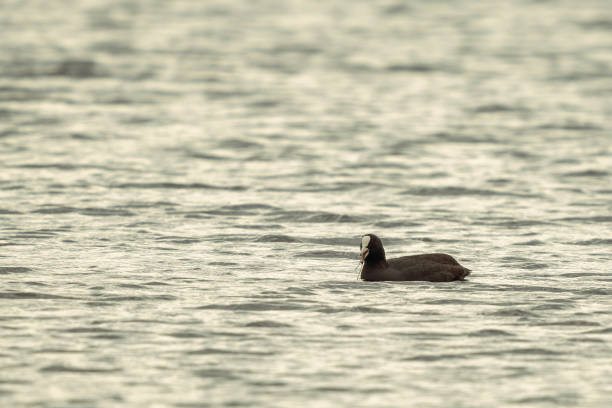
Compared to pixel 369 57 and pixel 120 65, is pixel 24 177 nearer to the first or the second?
pixel 120 65

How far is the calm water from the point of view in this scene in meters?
12.8

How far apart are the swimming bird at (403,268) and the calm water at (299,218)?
180 mm

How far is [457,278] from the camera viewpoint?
54.5ft

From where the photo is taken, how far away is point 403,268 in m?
16.5

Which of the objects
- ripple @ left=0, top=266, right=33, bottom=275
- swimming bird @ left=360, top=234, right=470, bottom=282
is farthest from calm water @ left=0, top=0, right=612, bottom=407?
swimming bird @ left=360, top=234, right=470, bottom=282

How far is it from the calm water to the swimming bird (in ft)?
0.59

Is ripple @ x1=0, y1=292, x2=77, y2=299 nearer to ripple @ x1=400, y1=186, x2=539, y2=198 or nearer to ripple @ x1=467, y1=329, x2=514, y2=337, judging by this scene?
ripple @ x1=467, y1=329, x2=514, y2=337

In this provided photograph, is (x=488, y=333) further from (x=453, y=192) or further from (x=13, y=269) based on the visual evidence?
(x=453, y=192)

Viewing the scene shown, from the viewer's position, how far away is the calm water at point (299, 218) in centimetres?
1281

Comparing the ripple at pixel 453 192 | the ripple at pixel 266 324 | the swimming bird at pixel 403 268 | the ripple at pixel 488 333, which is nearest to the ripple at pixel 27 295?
the ripple at pixel 266 324

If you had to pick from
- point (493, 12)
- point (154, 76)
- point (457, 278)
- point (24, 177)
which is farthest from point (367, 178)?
point (493, 12)

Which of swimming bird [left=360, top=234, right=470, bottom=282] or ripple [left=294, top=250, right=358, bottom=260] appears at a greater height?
swimming bird [left=360, top=234, right=470, bottom=282]

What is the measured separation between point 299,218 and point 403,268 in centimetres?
558

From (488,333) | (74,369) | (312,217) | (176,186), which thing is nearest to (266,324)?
(488,333)
